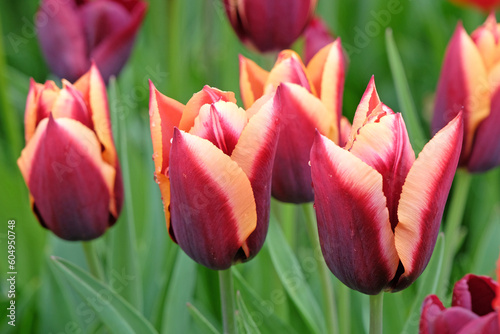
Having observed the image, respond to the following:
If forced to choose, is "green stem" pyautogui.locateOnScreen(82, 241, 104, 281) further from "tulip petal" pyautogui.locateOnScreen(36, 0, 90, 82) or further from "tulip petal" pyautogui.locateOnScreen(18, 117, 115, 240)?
"tulip petal" pyautogui.locateOnScreen(36, 0, 90, 82)

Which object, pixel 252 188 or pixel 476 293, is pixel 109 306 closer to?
pixel 252 188

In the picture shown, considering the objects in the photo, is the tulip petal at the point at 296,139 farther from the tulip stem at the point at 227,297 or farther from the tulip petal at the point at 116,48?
the tulip petal at the point at 116,48

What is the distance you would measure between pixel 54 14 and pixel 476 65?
57cm

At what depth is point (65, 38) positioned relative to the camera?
0.96 metres

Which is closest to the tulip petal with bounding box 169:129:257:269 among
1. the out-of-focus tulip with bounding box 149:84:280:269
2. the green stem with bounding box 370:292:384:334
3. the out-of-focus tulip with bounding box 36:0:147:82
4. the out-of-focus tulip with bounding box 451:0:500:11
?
the out-of-focus tulip with bounding box 149:84:280:269

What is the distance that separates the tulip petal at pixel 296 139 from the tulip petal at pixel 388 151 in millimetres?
124

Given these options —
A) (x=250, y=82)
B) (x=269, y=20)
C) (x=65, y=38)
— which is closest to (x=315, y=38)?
(x=269, y=20)

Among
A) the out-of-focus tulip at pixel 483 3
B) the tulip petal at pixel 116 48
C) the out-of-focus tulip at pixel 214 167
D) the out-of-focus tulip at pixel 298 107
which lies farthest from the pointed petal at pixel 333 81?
the out-of-focus tulip at pixel 483 3

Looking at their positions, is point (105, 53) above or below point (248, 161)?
below

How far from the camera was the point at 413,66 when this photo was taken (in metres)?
1.66

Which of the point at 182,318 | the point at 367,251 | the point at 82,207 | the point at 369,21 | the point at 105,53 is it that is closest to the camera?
the point at 367,251

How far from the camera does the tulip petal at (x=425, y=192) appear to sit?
0.43 meters

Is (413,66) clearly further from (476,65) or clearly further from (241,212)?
(241,212)

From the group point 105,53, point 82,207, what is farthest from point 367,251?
point 105,53
